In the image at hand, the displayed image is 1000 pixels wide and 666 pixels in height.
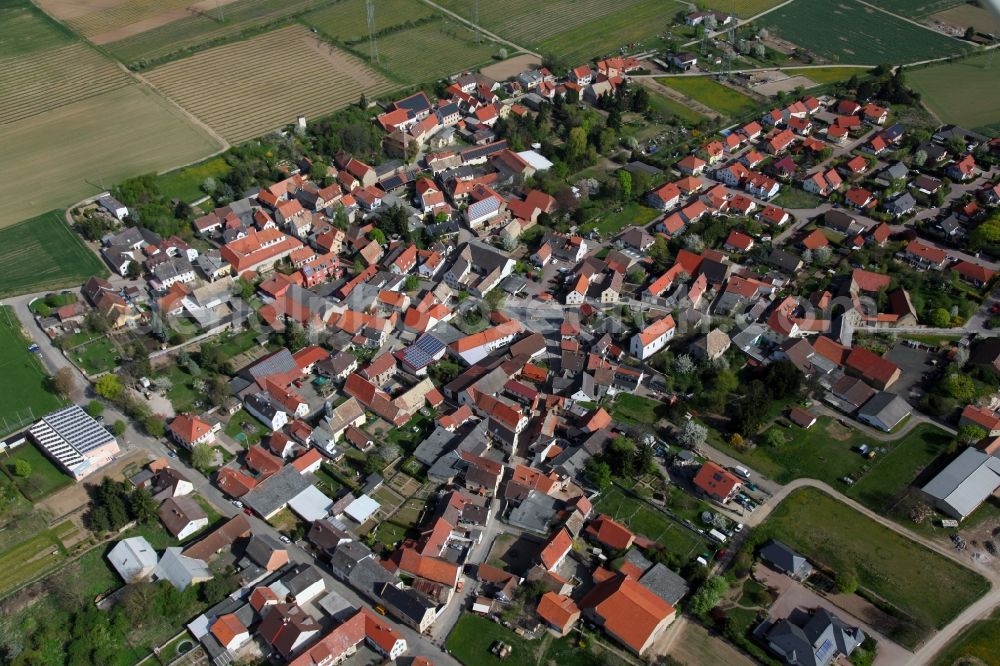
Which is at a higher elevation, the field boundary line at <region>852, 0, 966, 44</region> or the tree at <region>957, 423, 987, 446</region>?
the field boundary line at <region>852, 0, 966, 44</region>

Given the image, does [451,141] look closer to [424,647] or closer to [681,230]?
[681,230]

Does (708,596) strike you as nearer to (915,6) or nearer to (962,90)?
(962,90)

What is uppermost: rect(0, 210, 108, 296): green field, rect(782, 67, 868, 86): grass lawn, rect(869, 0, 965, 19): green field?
rect(869, 0, 965, 19): green field

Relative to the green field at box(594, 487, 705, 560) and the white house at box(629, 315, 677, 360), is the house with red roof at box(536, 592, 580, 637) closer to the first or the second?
the green field at box(594, 487, 705, 560)

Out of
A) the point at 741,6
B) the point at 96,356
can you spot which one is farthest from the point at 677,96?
the point at 96,356

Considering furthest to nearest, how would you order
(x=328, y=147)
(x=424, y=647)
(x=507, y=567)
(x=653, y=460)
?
(x=328, y=147) → (x=653, y=460) → (x=507, y=567) → (x=424, y=647)

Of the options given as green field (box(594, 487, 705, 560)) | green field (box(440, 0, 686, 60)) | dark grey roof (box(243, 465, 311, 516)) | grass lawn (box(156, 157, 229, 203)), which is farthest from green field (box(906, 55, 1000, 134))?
dark grey roof (box(243, 465, 311, 516))

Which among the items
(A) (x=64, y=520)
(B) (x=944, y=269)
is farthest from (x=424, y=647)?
(B) (x=944, y=269)
